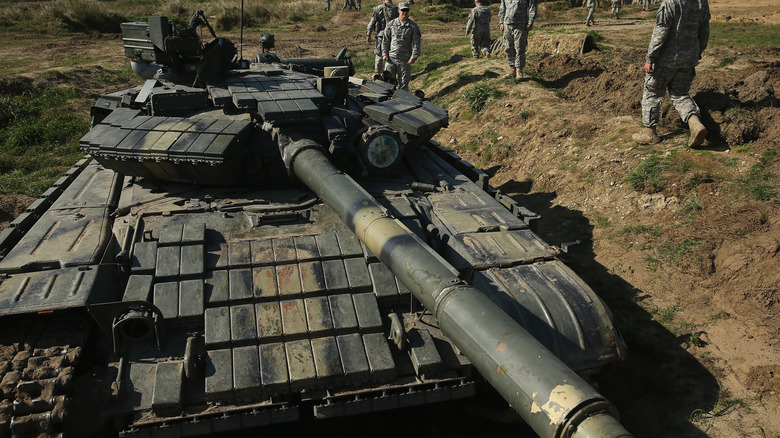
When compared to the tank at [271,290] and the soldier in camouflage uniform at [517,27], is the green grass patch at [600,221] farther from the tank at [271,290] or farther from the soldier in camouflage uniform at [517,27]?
the soldier in camouflage uniform at [517,27]

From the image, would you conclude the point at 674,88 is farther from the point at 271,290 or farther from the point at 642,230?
the point at 271,290

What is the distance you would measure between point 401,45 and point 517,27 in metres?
3.54

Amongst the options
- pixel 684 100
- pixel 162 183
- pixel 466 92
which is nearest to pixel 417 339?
pixel 162 183

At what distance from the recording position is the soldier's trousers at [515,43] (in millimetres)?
15328

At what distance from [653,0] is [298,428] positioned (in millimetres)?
39403

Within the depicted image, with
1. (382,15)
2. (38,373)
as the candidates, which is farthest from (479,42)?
(38,373)

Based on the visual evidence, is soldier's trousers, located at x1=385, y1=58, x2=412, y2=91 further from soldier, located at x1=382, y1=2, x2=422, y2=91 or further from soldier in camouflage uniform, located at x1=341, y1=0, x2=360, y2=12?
soldier in camouflage uniform, located at x1=341, y1=0, x2=360, y2=12

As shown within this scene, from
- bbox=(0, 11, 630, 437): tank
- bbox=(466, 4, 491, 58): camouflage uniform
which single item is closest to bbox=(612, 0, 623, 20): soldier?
bbox=(466, 4, 491, 58): camouflage uniform

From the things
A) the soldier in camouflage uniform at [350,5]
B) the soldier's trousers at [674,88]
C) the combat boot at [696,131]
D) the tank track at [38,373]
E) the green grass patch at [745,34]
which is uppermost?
the soldier in camouflage uniform at [350,5]

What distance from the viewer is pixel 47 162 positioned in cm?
1517

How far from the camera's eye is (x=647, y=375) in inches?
293

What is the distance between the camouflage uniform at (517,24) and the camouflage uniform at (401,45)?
2601 mm

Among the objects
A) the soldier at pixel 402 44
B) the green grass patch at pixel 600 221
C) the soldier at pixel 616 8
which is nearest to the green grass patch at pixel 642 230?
the green grass patch at pixel 600 221

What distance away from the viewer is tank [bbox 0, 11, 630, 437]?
4977mm
